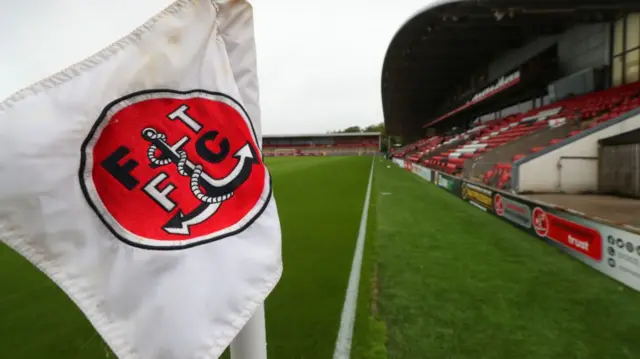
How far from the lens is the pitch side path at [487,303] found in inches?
100

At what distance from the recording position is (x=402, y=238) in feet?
18.6

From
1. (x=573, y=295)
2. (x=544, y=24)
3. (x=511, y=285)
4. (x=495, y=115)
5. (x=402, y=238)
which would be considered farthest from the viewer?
(x=495, y=115)

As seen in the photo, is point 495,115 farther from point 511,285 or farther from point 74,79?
point 74,79

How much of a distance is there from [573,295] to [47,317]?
478 cm

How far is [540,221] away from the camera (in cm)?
535

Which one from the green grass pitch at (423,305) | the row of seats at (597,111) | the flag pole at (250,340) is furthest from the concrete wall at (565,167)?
the flag pole at (250,340)

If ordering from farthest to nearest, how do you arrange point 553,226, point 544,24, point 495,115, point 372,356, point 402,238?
point 495,115
point 544,24
point 402,238
point 553,226
point 372,356

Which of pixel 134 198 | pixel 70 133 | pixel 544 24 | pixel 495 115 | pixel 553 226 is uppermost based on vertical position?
pixel 544 24

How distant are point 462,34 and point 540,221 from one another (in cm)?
1668

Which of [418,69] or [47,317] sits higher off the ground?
[418,69]

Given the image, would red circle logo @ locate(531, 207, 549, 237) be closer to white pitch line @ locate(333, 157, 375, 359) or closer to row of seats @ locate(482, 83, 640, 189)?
white pitch line @ locate(333, 157, 375, 359)

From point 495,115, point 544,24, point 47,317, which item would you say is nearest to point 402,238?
point 47,317

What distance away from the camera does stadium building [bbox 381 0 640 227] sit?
849cm

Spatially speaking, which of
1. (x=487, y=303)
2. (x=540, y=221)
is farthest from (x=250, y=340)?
(x=540, y=221)
